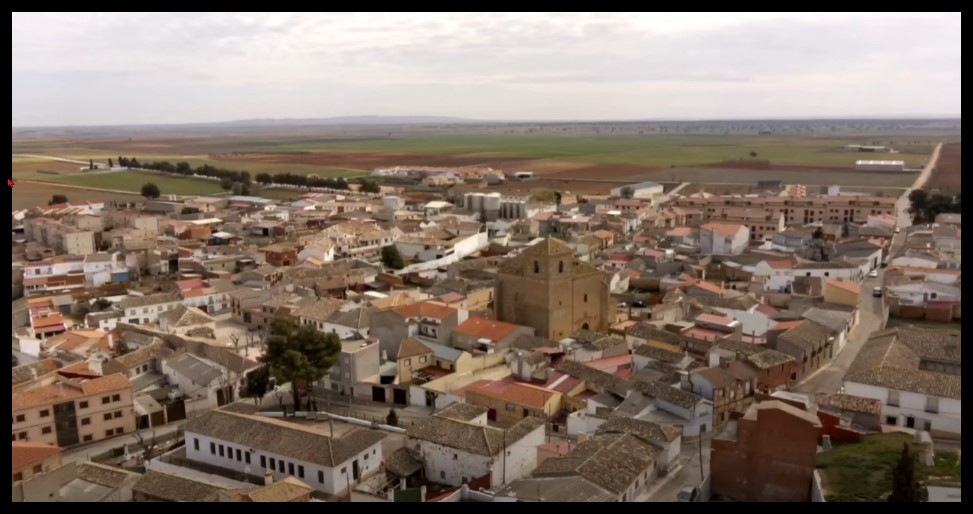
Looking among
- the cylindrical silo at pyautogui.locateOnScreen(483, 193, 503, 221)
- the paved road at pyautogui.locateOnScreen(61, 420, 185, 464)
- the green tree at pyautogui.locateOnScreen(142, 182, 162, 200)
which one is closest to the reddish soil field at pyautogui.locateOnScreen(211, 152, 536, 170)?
the green tree at pyautogui.locateOnScreen(142, 182, 162, 200)

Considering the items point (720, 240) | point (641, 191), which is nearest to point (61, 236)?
point (720, 240)

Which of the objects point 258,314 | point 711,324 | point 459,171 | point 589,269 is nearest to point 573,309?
point 589,269

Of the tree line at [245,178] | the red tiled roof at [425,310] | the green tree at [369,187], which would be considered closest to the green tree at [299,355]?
the red tiled roof at [425,310]

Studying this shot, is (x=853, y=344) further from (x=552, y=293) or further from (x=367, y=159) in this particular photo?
(x=367, y=159)

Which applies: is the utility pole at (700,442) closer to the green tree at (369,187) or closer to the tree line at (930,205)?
the tree line at (930,205)
